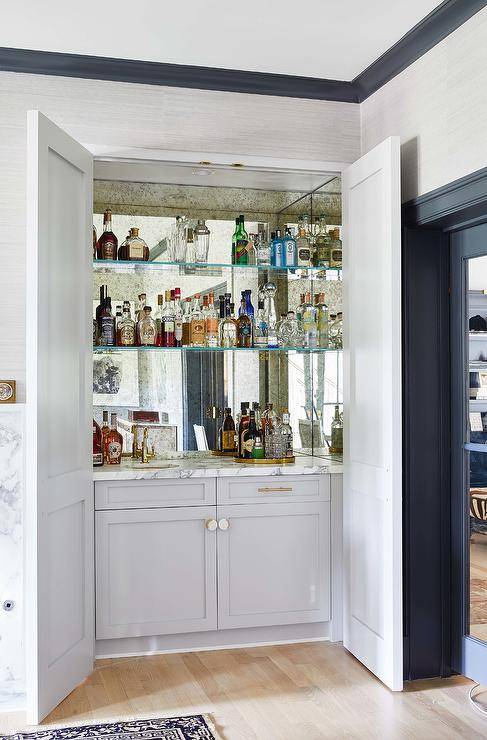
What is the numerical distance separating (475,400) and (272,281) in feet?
4.97

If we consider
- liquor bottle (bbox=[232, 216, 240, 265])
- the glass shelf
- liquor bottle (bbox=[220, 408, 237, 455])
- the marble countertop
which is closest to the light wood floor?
the marble countertop

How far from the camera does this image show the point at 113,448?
403 centimetres

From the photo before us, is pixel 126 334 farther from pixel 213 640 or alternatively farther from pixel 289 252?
pixel 213 640

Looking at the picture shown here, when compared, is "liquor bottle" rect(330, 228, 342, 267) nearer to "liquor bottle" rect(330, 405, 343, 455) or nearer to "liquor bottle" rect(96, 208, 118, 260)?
"liquor bottle" rect(330, 405, 343, 455)

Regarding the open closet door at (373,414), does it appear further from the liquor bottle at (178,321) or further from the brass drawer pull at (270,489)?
the liquor bottle at (178,321)

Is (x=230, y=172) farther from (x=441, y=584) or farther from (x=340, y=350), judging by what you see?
(x=441, y=584)

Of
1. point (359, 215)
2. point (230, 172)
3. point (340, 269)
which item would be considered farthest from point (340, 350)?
point (230, 172)

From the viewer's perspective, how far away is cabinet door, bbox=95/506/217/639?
3.70 meters

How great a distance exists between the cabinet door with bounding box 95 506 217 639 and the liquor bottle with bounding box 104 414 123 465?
38cm

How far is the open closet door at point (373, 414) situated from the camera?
10.8ft

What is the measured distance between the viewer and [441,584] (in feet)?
11.6

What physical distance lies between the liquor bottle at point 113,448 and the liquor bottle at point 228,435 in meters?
0.59

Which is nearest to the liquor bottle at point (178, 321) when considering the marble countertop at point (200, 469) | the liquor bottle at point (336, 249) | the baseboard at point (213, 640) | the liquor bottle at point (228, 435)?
the liquor bottle at point (228, 435)

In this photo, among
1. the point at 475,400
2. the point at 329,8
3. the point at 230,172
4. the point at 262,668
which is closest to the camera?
the point at 329,8
